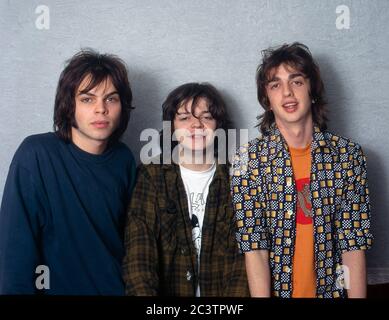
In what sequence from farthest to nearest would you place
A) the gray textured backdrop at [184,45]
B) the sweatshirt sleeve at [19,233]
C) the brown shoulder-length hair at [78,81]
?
the gray textured backdrop at [184,45], the brown shoulder-length hair at [78,81], the sweatshirt sleeve at [19,233]

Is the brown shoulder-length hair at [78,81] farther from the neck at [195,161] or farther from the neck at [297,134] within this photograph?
the neck at [297,134]

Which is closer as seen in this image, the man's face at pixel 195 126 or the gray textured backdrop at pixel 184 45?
the man's face at pixel 195 126

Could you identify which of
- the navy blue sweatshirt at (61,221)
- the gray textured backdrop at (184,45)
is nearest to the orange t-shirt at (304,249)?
the gray textured backdrop at (184,45)

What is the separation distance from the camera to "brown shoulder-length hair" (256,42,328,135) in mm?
1288

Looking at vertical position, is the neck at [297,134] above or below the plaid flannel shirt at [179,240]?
above

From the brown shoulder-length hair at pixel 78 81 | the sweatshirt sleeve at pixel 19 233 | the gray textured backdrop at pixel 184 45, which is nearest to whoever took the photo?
the sweatshirt sleeve at pixel 19 233

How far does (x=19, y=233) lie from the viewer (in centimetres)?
113

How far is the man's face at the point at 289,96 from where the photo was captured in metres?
1.24

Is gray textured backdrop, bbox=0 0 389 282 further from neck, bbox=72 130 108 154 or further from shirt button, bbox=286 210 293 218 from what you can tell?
shirt button, bbox=286 210 293 218

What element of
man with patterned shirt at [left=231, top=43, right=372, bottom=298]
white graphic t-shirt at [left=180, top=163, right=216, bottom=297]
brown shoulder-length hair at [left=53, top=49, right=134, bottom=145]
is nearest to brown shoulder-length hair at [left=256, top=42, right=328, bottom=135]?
man with patterned shirt at [left=231, top=43, right=372, bottom=298]

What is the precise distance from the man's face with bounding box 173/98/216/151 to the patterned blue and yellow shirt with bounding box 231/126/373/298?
13 cm

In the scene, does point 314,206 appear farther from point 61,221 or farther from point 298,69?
point 61,221

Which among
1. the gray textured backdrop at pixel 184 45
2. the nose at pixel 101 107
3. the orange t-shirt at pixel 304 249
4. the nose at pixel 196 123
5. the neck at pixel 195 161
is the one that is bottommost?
the orange t-shirt at pixel 304 249

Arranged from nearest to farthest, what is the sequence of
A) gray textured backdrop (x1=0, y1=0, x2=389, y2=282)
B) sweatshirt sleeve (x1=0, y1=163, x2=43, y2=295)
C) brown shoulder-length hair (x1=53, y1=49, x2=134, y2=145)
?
sweatshirt sleeve (x1=0, y1=163, x2=43, y2=295) → brown shoulder-length hair (x1=53, y1=49, x2=134, y2=145) → gray textured backdrop (x1=0, y1=0, x2=389, y2=282)
